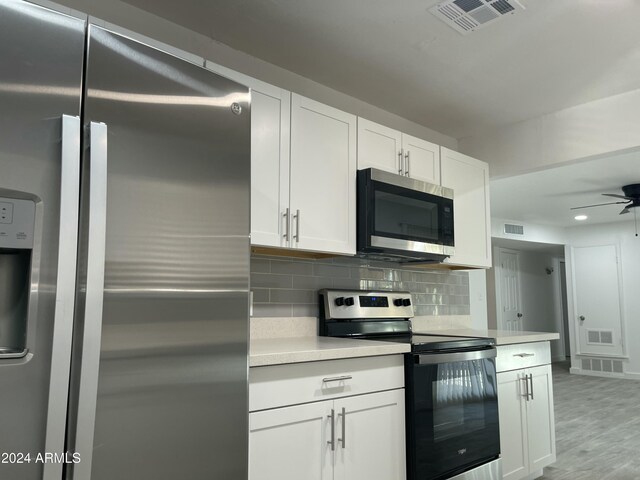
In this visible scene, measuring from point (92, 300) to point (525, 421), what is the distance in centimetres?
281

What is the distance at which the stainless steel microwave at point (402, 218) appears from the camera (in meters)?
2.55

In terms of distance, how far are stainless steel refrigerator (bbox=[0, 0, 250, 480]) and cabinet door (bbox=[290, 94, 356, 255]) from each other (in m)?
0.82

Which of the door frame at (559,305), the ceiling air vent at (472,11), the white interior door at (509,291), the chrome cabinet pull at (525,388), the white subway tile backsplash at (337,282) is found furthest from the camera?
the door frame at (559,305)

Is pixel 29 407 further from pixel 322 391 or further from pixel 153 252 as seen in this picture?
pixel 322 391

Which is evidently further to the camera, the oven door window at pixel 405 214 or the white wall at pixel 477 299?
the white wall at pixel 477 299

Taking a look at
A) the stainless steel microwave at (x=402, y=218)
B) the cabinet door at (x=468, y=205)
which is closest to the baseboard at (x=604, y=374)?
the cabinet door at (x=468, y=205)

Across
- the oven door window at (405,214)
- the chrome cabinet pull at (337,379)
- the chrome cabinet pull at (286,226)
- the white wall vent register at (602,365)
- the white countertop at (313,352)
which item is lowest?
the white wall vent register at (602,365)

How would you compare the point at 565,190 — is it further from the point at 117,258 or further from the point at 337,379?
the point at 117,258

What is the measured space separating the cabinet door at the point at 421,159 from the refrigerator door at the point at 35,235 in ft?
6.89

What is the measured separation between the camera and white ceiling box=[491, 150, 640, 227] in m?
4.84

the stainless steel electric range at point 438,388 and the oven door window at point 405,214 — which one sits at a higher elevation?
the oven door window at point 405,214

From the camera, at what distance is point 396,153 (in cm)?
283

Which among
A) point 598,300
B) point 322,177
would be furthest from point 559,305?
point 322,177

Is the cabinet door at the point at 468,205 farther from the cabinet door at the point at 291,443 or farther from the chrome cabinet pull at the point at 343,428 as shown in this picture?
the cabinet door at the point at 291,443
